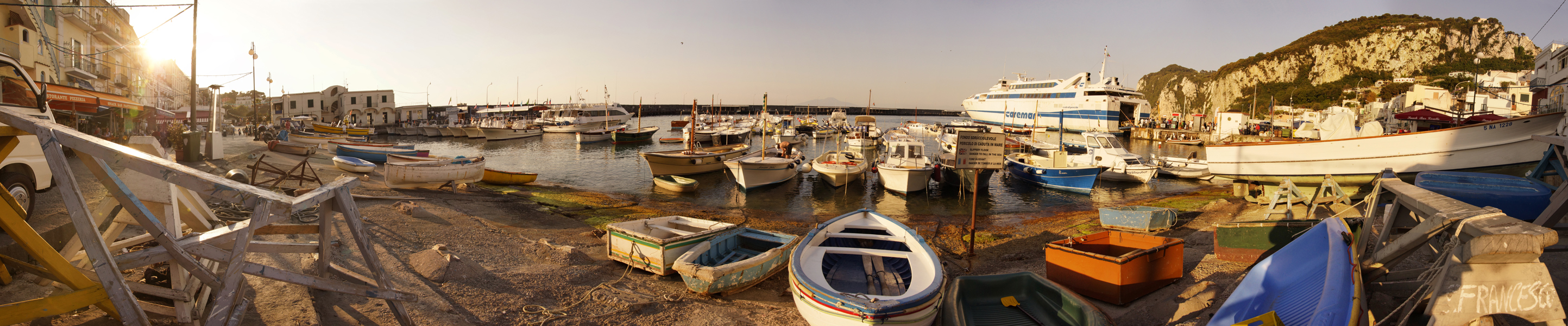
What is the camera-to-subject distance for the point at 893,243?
8602 mm

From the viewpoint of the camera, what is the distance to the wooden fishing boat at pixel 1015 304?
6.18 m

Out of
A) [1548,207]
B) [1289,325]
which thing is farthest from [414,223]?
[1548,207]

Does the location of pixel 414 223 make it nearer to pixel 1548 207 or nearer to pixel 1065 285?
pixel 1065 285

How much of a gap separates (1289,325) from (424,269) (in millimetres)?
8563


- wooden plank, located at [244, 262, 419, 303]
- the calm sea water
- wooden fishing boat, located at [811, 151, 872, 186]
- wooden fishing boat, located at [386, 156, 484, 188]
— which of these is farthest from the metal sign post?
wooden fishing boat, located at [386, 156, 484, 188]

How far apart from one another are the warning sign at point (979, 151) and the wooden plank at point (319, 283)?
8.57 meters

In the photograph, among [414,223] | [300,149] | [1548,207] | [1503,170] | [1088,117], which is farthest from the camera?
[1088,117]

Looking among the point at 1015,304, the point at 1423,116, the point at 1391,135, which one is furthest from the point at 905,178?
the point at 1423,116

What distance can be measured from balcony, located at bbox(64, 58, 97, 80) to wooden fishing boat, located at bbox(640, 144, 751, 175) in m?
22.4

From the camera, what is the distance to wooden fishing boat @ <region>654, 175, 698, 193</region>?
21.4 metres

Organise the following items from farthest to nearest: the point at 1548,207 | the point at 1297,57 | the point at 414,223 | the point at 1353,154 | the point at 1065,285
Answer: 1. the point at 1297,57
2. the point at 1353,154
3. the point at 414,223
4. the point at 1065,285
5. the point at 1548,207

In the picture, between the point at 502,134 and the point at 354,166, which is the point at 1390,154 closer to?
the point at 354,166

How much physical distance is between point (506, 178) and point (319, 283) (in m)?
17.2

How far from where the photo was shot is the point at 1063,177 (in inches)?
850
